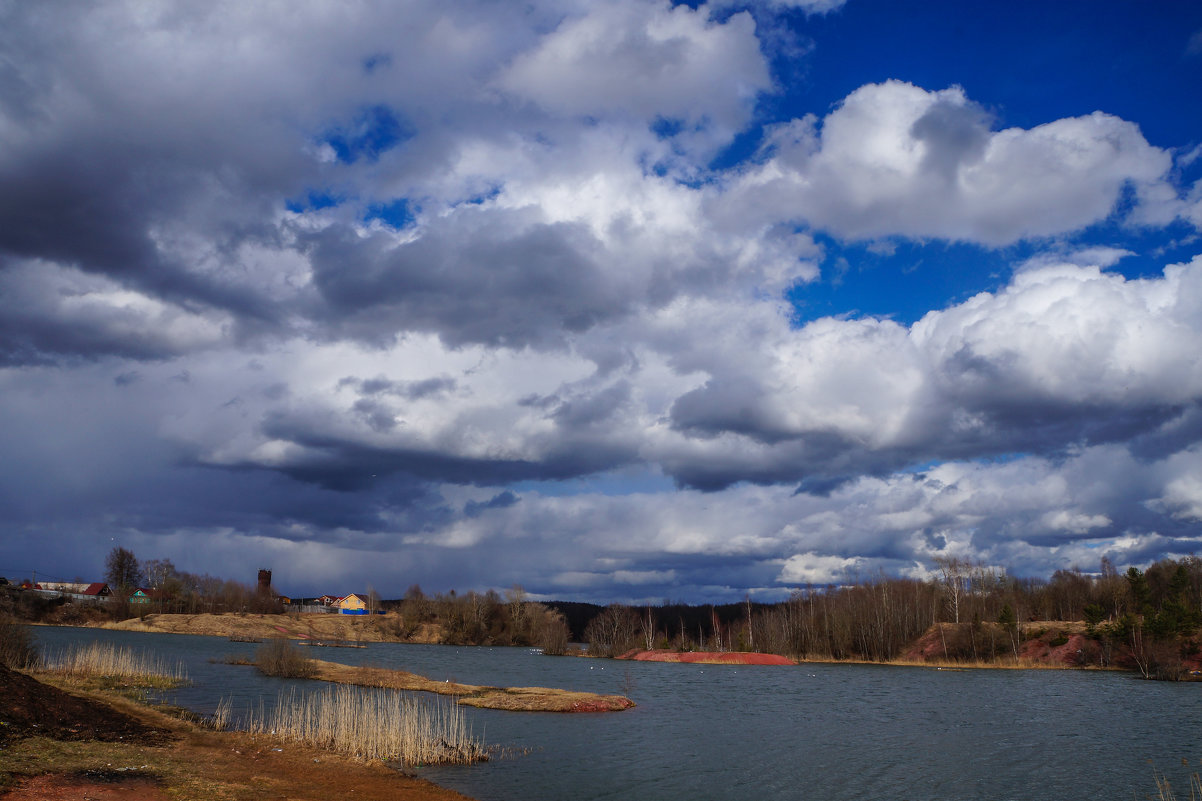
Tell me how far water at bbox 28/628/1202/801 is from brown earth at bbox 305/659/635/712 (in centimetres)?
233

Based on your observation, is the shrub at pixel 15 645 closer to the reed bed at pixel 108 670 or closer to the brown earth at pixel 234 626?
the reed bed at pixel 108 670

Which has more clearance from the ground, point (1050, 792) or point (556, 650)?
point (1050, 792)

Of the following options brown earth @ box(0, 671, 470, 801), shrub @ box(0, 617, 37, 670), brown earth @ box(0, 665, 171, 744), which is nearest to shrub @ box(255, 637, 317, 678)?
shrub @ box(0, 617, 37, 670)

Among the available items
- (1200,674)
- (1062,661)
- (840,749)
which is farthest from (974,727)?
(1062,661)

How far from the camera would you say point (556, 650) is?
163 metres

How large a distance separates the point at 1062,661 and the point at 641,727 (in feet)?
341

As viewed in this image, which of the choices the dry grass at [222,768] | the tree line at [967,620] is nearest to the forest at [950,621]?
A: the tree line at [967,620]

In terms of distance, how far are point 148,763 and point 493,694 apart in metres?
39.3

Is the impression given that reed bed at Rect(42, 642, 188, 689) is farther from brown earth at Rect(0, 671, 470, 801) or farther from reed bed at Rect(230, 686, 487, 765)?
brown earth at Rect(0, 671, 470, 801)

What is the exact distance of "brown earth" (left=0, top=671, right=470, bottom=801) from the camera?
69.3 ft

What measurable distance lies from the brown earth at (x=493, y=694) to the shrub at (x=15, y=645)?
74.2 ft

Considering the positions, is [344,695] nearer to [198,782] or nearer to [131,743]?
[131,743]

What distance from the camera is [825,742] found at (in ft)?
150

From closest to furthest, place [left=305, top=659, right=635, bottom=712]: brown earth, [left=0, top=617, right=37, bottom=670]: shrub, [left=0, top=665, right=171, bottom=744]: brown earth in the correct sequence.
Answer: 1. [left=0, top=665, right=171, bottom=744]: brown earth
2. [left=0, top=617, right=37, bottom=670]: shrub
3. [left=305, top=659, right=635, bottom=712]: brown earth
